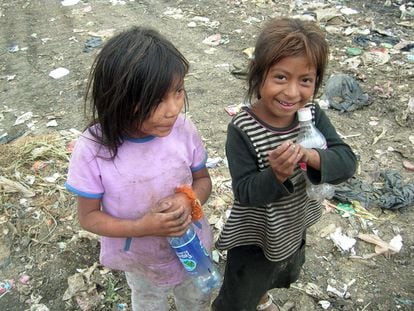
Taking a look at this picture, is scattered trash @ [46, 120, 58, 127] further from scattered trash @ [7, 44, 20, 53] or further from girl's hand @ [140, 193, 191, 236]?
girl's hand @ [140, 193, 191, 236]

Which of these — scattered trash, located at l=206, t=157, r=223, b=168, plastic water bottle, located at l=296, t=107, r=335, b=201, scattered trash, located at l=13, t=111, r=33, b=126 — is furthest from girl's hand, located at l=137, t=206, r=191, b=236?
scattered trash, located at l=13, t=111, r=33, b=126

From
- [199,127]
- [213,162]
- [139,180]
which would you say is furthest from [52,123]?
[139,180]

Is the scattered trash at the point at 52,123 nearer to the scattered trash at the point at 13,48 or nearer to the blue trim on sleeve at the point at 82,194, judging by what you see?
the scattered trash at the point at 13,48

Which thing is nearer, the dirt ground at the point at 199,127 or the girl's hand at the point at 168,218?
the girl's hand at the point at 168,218

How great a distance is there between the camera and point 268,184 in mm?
1453

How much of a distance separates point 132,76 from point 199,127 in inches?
108

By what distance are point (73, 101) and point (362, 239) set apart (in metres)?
3.20

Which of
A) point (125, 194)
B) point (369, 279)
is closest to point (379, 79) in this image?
point (369, 279)

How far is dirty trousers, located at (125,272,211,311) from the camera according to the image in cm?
184

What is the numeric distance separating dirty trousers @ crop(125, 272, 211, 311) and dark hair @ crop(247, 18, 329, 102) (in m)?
0.91

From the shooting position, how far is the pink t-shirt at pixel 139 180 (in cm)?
146

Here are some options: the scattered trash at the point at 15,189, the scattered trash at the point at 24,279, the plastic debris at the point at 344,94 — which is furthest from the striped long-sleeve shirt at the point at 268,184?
the plastic debris at the point at 344,94

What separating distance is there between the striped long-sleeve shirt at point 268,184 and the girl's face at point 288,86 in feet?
0.27

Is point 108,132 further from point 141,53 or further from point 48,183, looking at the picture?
point 48,183
